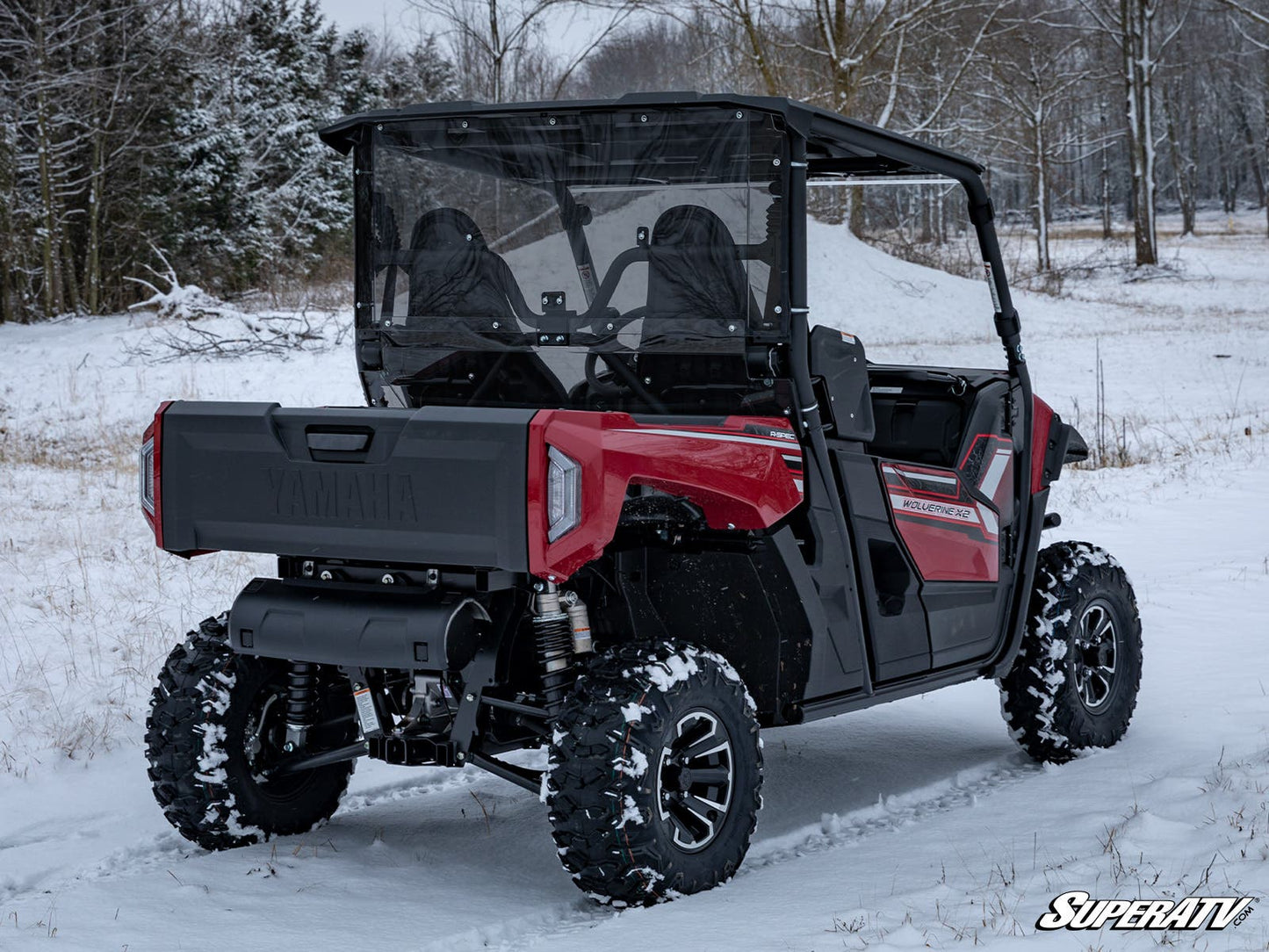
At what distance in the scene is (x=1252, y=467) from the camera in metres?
11.4

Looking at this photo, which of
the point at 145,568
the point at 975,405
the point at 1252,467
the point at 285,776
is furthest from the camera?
the point at 1252,467

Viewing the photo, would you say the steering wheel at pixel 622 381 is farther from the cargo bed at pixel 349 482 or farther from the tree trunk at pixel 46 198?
the tree trunk at pixel 46 198

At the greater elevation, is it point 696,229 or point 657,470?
point 696,229

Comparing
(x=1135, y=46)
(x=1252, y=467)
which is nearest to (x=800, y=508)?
(x=1252, y=467)

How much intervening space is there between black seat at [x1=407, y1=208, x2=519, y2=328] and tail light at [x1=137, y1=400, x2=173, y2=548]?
Result: 0.87m

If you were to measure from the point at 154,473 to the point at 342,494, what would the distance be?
1.94 ft

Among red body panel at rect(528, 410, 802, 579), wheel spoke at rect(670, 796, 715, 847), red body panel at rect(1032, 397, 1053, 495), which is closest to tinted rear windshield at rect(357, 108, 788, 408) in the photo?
red body panel at rect(528, 410, 802, 579)

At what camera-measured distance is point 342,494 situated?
3373 mm

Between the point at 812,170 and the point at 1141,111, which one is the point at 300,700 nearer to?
the point at 812,170

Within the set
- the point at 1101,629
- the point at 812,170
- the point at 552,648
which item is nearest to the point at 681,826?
the point at 552,648

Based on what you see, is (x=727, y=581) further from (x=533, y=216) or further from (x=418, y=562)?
(x=533, y=216)

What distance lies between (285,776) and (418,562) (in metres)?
1.17

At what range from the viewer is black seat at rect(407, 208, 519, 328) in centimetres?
407

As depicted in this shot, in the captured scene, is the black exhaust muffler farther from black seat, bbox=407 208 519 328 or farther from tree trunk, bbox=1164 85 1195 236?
tree trunk, bbox=1164 85 1195 236
